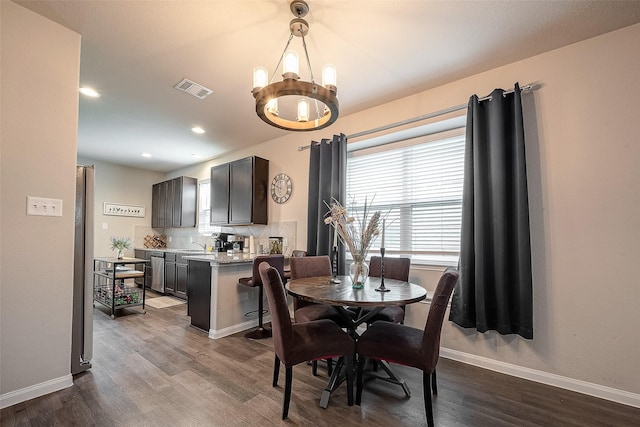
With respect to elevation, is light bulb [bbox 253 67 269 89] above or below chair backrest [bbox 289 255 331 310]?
above

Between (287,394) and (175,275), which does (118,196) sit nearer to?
(175,275)

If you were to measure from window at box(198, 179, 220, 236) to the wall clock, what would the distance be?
78.1 inches

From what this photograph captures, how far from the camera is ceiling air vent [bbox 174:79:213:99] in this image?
288 centimetres

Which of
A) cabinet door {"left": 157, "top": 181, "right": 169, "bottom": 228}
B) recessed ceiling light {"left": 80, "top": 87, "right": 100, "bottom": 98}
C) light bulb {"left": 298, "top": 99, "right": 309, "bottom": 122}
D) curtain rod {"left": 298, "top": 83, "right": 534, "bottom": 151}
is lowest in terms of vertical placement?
cabinet door {"left": 157, "top": 181, "right": 169, "bottom": 228}

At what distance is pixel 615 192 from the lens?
6.82 ft

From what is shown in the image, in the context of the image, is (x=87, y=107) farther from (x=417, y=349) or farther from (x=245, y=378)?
(x=417, y=349)

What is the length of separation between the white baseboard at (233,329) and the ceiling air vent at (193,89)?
2.59 m

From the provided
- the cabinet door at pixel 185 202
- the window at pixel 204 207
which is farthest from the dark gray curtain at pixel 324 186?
the cabinet door at pixel 185 202

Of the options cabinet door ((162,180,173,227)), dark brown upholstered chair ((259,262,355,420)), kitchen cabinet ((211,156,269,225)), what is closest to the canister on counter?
kitchen cabinet ((211,156,269,225))

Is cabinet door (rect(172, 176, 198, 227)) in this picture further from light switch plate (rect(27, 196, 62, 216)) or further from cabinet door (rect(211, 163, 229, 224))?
light switch plate (rect(27, 196, 62, 216))

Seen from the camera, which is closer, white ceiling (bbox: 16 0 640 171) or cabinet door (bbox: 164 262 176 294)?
white ceiling (bbox: 16 0 640 171)

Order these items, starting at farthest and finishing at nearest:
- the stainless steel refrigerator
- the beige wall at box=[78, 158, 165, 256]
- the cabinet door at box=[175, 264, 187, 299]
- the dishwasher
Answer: the beige wall at box=[78, 158, 165, 256]
the dishwasher
the cabinet door at box=[175, 264, 187, 299]
the stainless steel refrigerator

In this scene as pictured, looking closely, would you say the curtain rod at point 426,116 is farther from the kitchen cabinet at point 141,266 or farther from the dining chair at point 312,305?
the kitchen cabinet at point 141,266

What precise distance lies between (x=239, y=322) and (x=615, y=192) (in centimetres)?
369
